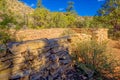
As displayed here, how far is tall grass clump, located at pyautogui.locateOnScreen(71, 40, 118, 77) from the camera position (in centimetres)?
545

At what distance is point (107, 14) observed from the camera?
875 inches

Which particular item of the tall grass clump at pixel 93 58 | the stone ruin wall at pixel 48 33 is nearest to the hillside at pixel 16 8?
the stone ruin wall at pixel 48 33

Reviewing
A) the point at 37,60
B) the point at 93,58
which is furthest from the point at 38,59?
the point at 93,58

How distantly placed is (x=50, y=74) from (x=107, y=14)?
62.6 ft

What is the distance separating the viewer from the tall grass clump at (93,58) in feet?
17.9

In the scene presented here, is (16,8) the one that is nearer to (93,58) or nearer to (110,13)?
(110,13)

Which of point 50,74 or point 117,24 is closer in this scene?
point 50,74

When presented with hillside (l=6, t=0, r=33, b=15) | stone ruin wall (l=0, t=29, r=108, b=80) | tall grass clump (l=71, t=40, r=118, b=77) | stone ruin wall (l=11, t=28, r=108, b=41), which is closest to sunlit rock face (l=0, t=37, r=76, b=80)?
stone ruin wall (l=0, t=29, r=108, b=80)

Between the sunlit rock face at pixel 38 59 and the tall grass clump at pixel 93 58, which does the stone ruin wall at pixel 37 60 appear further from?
the tall grass clump at pixel 93 58

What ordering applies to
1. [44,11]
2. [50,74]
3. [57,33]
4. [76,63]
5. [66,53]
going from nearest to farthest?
1. [50,74]
2. [66,53]
3. [76,63]
4. [57,33]
5. [44,11]

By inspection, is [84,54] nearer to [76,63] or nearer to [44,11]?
[76,63]

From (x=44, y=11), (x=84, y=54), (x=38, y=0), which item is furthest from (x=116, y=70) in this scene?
(x=38, y=0)

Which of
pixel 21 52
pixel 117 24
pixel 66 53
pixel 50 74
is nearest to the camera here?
pixel 21 52

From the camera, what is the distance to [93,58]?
18.2ft
